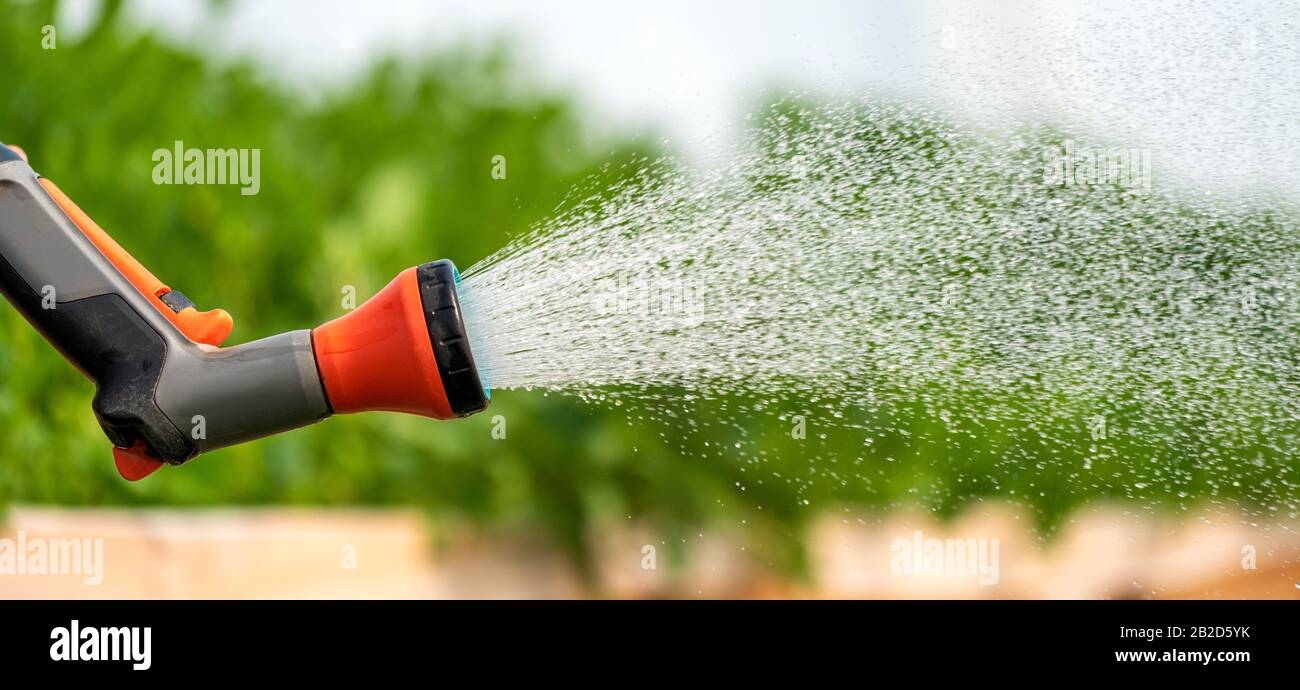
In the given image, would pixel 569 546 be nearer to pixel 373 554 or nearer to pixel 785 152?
pixel 373 554

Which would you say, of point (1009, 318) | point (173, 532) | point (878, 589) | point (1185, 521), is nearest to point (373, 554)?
point (173, 532)

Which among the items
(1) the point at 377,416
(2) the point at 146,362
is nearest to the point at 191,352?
(2) the point at 146,362

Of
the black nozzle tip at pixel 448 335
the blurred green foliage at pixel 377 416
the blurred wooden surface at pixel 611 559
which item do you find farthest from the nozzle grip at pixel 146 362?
the blurred green foliage at pixel 377 416

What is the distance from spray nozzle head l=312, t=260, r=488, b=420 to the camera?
1.06m

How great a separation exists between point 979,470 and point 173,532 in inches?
63.4

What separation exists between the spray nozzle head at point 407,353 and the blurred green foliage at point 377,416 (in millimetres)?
1279

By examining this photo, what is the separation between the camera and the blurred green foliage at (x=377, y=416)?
7.56 feet

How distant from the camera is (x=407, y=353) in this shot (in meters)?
1.06

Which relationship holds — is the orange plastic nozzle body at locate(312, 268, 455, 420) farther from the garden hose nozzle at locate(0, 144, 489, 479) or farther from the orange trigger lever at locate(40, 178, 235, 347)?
the orange trigger lever at locate(40, 178, 235, 347)

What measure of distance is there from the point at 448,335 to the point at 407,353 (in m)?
0.04

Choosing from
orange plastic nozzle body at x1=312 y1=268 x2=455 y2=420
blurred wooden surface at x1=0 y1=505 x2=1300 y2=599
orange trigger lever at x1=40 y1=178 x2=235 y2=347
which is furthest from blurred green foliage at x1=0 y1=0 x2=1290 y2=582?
orange plastic nozzle body at x1=312 y1=268 x2=455 y2=420

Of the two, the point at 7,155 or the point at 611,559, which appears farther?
the point at 611,559

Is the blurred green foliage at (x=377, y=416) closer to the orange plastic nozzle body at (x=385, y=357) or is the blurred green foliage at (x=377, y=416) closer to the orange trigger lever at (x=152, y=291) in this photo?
the orange trigger lever at (x=152, y=291)

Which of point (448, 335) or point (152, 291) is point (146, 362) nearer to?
point (152, 291)
